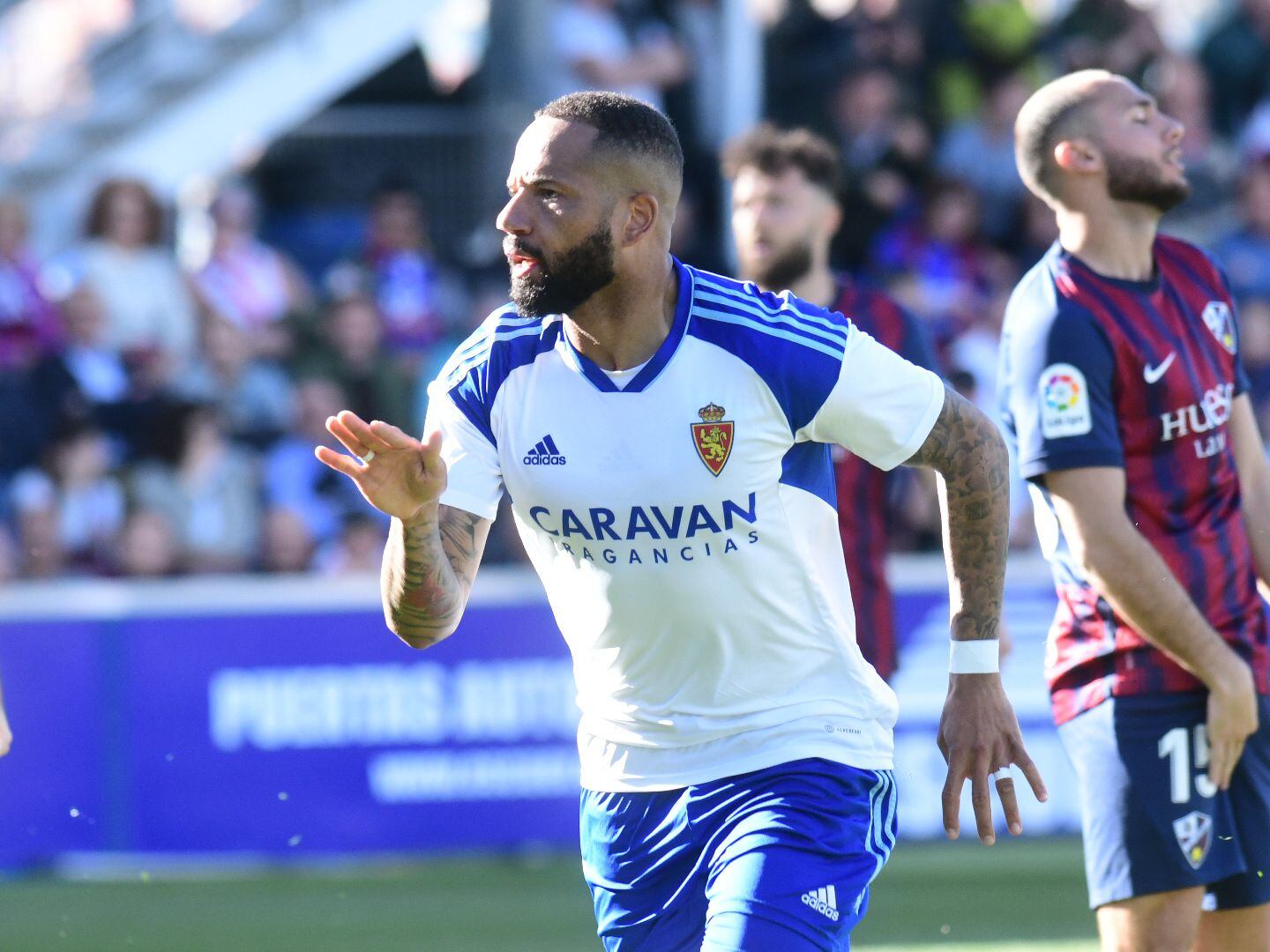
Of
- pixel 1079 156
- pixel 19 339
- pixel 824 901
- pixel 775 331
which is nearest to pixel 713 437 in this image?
pixel 775 331

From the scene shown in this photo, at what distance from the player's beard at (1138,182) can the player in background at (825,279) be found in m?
0.89

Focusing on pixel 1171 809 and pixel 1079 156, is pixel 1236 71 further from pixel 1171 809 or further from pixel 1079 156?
pixel 1171 809

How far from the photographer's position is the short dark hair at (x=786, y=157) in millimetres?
6652

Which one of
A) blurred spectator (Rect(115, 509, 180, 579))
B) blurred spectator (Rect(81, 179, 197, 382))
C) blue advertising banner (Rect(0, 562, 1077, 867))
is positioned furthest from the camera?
blurred spectator (Rect(81, 179, 197, 382))

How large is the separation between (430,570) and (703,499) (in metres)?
0.60

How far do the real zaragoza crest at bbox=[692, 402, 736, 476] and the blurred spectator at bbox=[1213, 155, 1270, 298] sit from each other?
9.04m

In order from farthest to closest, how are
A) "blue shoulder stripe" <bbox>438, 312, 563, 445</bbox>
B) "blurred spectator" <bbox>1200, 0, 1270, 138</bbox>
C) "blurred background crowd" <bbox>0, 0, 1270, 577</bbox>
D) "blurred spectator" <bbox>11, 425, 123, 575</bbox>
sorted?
"blurred spectator" <bbox>1200, 0, 1270, 138</bbox> → "blurred background crowd" <bbox>0, 0, 1270, 577</bbox> → "blurred spectator" <bbox>11, 425, 123, 575</bbox> → "blue shoulder stripe" <bbox>438, 312, 563, 445</bbox>

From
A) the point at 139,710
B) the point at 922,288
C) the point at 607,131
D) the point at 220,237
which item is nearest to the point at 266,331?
the point at 220,237

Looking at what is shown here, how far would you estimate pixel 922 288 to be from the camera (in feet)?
41.6

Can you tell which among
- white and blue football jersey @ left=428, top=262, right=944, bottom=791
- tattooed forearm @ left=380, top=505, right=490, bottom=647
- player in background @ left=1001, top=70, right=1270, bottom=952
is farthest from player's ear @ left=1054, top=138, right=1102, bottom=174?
tattooed forearm @ left=380, top=505, right=490, bottom=647

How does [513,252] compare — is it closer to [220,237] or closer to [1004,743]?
[1004,743]

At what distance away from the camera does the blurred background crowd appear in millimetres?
10742

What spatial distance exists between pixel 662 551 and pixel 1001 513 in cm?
79

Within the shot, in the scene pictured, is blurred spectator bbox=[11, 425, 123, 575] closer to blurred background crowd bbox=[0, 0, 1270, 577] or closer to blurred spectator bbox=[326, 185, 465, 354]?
blurred background crowd bbox=[0, 0, 1270, 577]
